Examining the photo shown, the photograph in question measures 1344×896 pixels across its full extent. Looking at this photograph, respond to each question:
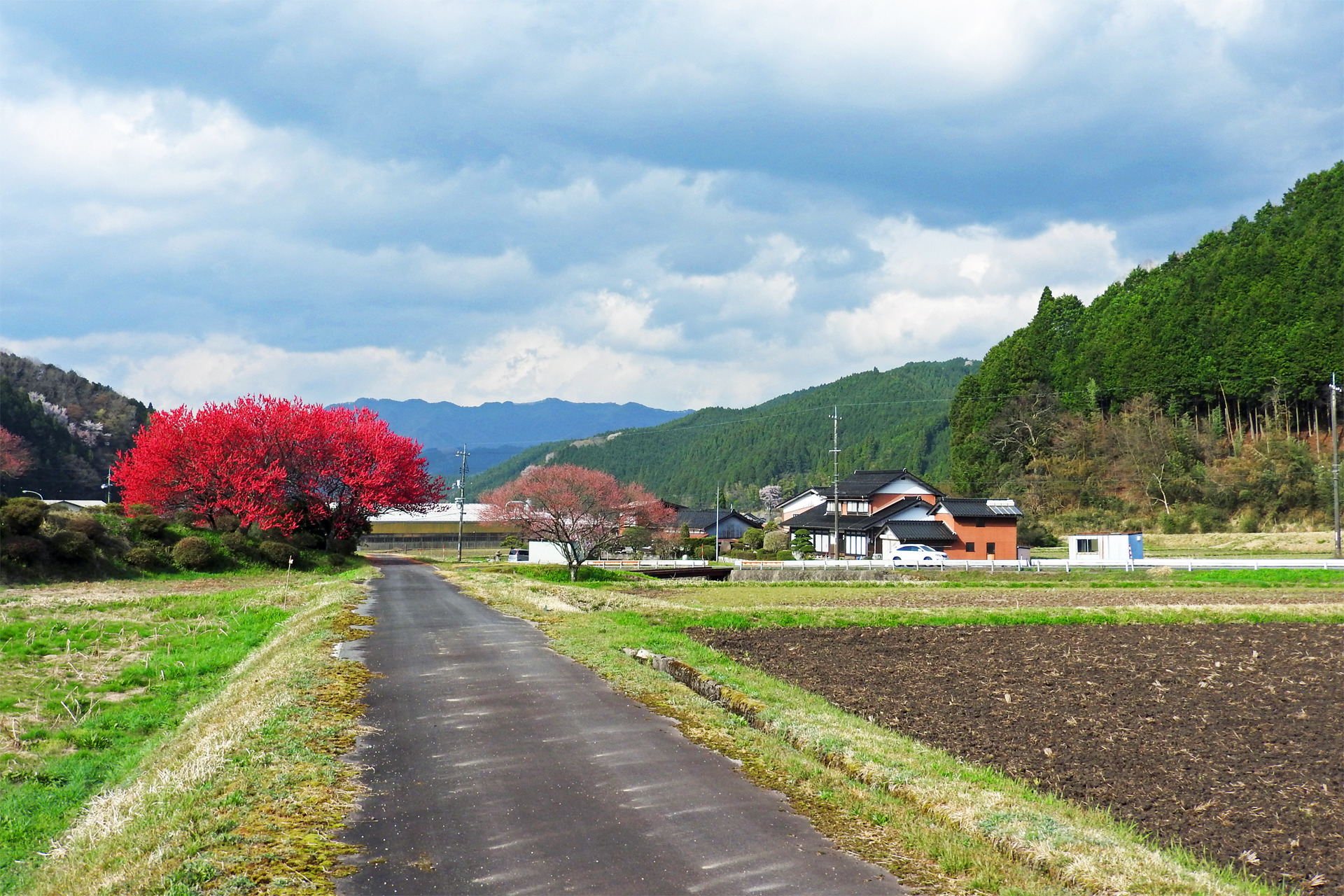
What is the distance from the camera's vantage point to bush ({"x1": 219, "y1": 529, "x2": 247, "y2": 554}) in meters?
36.6

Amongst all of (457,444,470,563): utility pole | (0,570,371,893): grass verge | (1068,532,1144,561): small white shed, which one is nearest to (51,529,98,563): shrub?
(0,570,371,893): grass verge

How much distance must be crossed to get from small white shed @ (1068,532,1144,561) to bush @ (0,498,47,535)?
50622 mm

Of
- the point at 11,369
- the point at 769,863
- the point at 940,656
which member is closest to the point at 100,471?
the point at 11,369

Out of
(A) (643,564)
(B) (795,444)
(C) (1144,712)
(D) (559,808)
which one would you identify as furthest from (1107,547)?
(B) (795,444)

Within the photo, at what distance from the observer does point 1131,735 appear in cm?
1016

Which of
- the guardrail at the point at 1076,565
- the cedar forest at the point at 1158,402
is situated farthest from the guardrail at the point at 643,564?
the cedar forest at the point at 1158,402

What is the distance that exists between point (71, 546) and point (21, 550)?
1664 mm

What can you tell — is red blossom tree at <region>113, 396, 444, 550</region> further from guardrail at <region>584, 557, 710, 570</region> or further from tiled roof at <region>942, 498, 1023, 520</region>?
tiled roof at <region>942, 498, 1023, 520</region>

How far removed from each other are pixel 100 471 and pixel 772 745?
103814 millimetres

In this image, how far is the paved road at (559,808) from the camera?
5426 millimetres

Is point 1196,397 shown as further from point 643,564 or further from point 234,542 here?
point 234,542

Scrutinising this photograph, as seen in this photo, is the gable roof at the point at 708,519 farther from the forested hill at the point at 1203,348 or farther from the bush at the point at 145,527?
the bush at the point at 145,527

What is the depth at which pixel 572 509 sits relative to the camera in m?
45.5

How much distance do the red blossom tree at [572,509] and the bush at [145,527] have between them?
1585 cm
